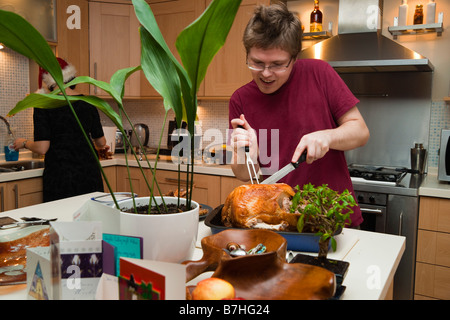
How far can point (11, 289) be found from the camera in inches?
30.0

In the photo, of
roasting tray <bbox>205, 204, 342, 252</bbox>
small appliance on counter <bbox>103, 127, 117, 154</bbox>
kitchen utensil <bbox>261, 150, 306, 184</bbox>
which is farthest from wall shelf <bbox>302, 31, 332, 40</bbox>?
roasting tray <bbox>205, 204, 342, 252</bbox>

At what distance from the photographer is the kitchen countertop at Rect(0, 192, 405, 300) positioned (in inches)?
29.5

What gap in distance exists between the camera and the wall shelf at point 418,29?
2.57 m

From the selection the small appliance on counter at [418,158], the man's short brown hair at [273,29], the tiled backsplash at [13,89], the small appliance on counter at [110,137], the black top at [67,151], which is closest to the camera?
the man's short brown hair at [273,29]

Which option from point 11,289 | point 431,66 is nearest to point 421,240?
point 431,66

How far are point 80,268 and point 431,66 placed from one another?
8.76ft

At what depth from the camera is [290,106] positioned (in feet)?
5.08

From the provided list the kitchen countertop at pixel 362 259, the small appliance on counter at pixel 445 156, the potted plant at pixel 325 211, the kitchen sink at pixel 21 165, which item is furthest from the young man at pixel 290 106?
the kitchen sink at pixel 21 165

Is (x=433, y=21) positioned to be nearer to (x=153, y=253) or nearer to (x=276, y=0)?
(x=276, y=0)

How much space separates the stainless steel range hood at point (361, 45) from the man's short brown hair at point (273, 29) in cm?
137

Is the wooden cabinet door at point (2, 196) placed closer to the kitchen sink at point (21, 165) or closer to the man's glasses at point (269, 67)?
the kitchen sink at point (21, 165)

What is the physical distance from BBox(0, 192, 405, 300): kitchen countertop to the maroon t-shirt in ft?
1.29

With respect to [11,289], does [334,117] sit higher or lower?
higher
